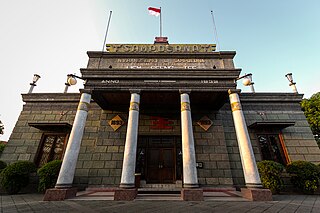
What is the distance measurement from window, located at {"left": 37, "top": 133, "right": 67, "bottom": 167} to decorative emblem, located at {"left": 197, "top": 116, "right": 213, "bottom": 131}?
10.1 m

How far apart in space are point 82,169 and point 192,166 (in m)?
7.31

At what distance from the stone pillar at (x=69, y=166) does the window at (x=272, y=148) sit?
39.2 feet

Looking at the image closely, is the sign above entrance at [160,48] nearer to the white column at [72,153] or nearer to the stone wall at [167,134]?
the stone wall at [167,134]

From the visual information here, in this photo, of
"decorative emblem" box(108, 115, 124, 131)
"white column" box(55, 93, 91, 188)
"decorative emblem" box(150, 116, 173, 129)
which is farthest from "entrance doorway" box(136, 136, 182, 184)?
"white column" box(55, 93, 91, 188)

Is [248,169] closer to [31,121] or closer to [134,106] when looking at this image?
[134,106]

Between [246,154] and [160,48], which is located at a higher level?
[160,48]

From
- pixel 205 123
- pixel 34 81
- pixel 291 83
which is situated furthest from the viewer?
pixel 34 81

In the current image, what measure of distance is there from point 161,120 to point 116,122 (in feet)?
11.1

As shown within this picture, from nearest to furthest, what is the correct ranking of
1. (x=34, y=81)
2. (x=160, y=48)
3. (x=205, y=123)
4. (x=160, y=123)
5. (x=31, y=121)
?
1. (x=205, y=123)
2. (x=160, y=123)
3. (x=31, y=121)
4. (x=160, y=48)
5. (x=34, y=81)

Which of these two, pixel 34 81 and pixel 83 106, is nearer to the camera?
pixel 83 106

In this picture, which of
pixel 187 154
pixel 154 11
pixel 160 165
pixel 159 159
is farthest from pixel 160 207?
pixel 154 11

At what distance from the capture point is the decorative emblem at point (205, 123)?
436 inches

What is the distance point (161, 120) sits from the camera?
1146 cm

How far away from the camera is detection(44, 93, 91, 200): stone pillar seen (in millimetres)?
6570
